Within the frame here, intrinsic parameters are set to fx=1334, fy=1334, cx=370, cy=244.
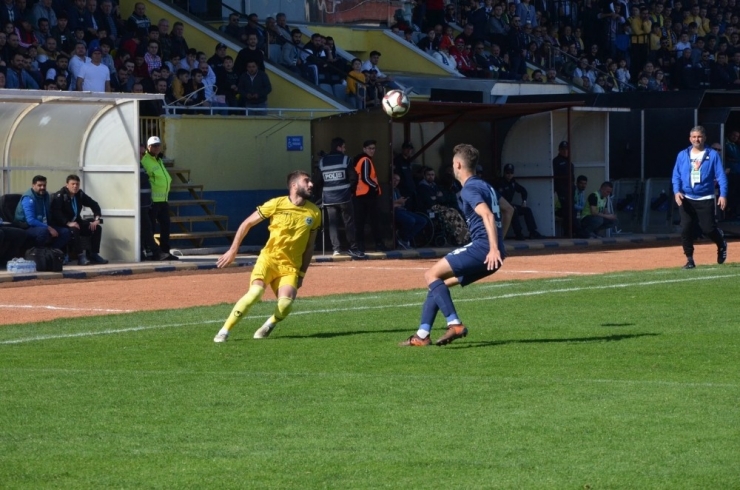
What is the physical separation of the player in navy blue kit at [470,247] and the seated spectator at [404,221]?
14482 millimetres

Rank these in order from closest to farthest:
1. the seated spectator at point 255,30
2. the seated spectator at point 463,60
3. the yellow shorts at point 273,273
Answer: the yellow shorts at point 273,273, the seated spectator at point 255,30, the seated spectator at point 463,60

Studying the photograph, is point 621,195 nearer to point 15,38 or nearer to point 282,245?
point 15,38

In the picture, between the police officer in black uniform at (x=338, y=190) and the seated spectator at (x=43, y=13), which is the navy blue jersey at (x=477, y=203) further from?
the seated spectator at (x=43, y=13)

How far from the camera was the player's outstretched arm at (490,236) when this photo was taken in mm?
10789

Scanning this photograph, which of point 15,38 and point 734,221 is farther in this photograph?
point 734,221

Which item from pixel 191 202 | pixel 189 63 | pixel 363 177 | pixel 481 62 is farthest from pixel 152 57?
pixel 481 62

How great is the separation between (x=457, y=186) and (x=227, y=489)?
72.7ft

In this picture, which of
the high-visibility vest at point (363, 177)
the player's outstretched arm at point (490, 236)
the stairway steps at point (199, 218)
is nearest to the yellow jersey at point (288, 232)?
the player's outstretched arm at point (490, 236)

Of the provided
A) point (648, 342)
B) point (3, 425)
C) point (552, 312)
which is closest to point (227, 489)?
point (3, 425)

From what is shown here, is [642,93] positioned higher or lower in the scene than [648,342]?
higher

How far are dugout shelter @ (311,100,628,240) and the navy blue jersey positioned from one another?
15.6m

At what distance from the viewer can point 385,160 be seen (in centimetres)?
2580

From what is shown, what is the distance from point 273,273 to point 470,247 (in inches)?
83.0

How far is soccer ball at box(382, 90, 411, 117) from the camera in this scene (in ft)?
78.7
